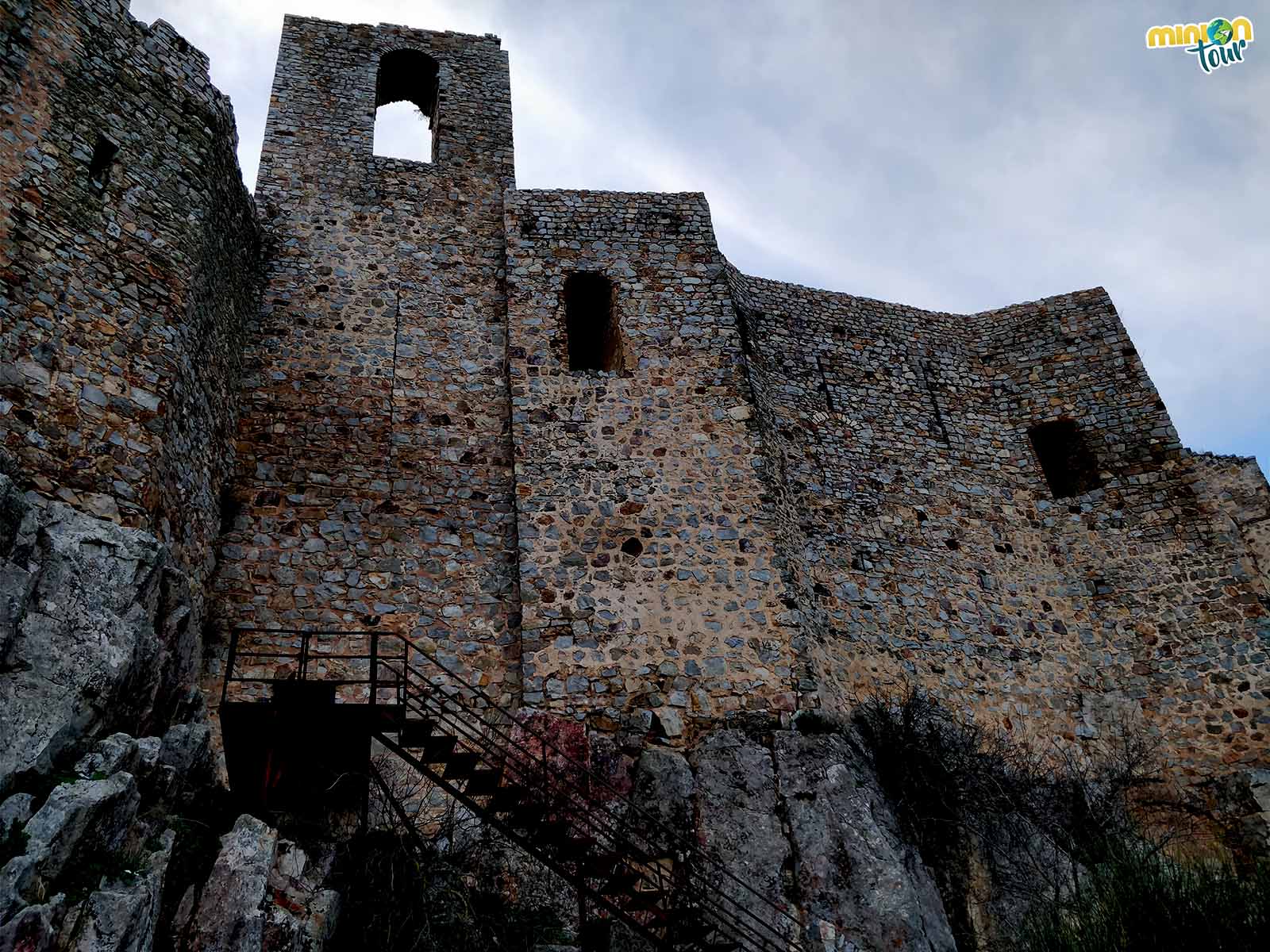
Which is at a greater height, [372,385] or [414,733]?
[372,385]

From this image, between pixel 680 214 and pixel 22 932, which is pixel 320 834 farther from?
pixel 680 214

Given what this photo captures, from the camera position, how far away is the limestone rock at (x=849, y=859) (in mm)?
8398

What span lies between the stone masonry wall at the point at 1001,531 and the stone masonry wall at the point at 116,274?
6.46 metres

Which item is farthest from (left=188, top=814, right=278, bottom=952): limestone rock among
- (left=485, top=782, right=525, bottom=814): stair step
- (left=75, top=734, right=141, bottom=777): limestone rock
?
(left=485, top=782, right=525, bottom=814): stair step

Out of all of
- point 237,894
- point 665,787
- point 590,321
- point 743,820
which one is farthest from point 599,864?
point 590,321

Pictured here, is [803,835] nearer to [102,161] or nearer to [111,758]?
[111,758]

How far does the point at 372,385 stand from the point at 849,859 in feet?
24.3

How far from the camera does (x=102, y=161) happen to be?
8.98m

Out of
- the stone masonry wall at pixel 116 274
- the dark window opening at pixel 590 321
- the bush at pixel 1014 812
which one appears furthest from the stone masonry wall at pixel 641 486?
the stone masonry wall at pixel 116 274

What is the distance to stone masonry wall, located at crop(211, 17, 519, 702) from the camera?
33.5ft

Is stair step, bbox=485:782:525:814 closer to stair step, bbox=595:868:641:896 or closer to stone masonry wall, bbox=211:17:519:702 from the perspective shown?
stair step, bbox=595:868:641:896

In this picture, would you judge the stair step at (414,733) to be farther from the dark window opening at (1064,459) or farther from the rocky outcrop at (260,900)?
the dark window opening at (1064,459)

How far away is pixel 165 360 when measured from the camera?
28.4 ft

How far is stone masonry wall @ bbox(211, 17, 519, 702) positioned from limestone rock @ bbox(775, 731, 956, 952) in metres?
3.10
